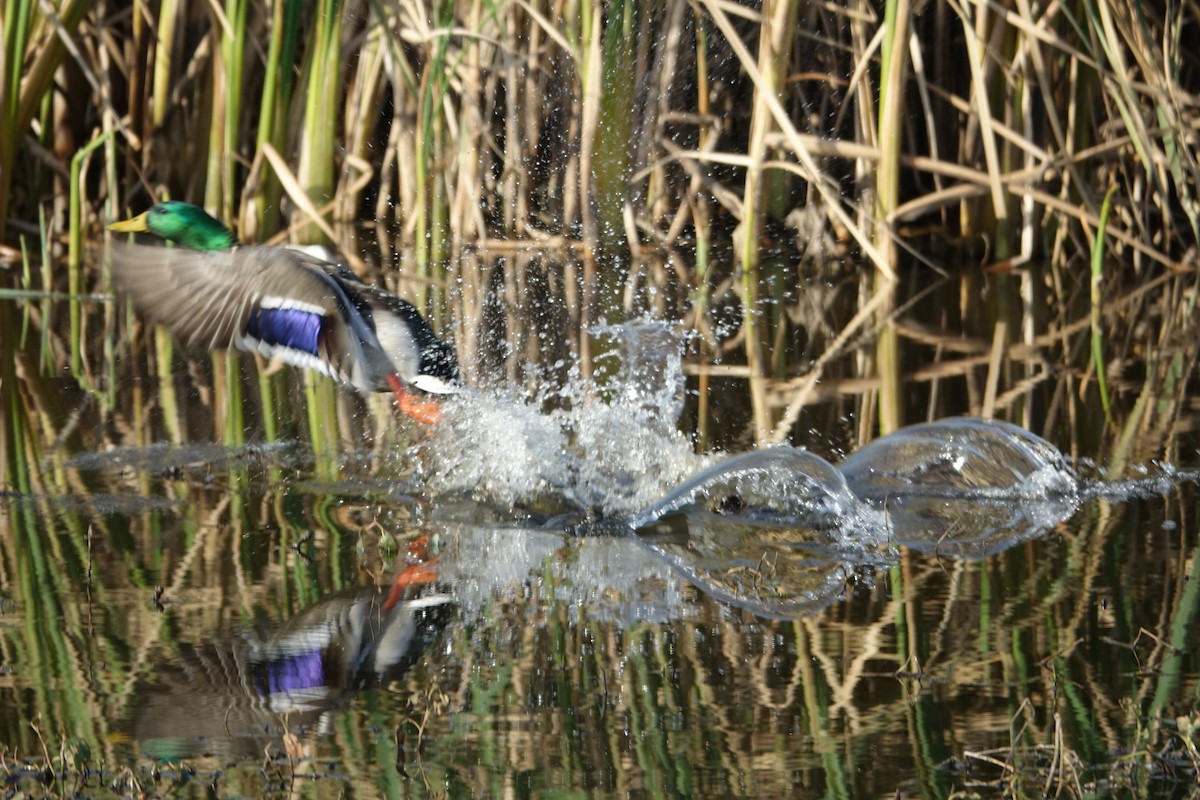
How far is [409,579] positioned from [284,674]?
0.48 meters

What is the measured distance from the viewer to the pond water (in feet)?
5.77

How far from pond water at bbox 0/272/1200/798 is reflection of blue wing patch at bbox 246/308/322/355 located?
0.89 ft

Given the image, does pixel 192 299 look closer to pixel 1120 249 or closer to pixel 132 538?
pixel 132 538

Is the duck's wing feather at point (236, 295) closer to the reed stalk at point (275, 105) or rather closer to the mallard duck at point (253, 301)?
the mallard duck at point (253, 301)

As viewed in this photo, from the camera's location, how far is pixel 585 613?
2338 millimetres

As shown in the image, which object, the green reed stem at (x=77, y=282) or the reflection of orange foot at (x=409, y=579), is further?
the green reed stem at (x=77, y=282)

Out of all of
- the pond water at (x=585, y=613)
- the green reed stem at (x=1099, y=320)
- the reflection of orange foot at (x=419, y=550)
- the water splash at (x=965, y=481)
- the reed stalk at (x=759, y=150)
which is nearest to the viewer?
the pond water at (x=585, y=613)

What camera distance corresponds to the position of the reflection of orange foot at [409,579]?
95.5 inches

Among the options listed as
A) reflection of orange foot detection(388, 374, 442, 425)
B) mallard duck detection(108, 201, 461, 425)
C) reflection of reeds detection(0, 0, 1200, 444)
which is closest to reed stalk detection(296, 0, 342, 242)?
reflection of reeds detection(0, 0, 1200, 444)

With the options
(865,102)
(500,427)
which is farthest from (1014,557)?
(865,102)

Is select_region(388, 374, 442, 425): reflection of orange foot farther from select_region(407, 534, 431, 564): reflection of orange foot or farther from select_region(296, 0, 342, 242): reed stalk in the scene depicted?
select_region(296, 0, 342, 242): reed stalk

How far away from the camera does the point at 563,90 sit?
20.9ft

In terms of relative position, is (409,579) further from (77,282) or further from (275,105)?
(275,105)

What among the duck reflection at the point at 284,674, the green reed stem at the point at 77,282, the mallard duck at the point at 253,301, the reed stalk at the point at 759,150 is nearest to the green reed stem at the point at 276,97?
the green reed stem at the point at 77,282
